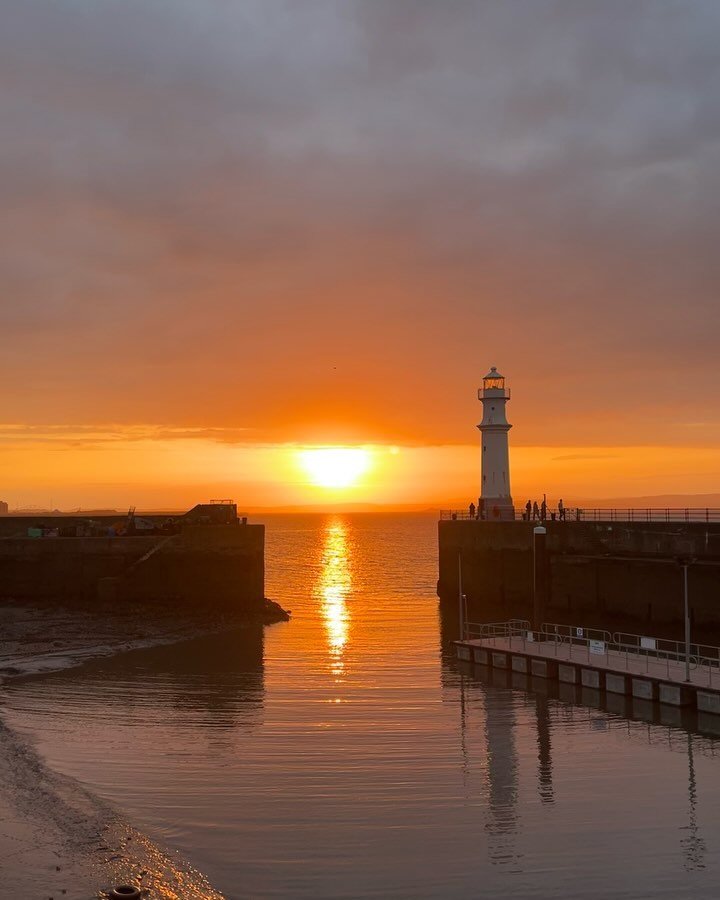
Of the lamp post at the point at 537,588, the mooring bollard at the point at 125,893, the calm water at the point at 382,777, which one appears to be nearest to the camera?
the mooring bollard at the point at 125,893

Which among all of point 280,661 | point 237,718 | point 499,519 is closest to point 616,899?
point 237,718

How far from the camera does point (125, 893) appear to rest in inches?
535

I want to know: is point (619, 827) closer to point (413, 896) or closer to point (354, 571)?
point (413, 896)

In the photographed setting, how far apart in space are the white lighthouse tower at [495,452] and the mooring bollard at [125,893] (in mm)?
46698

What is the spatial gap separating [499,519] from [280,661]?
Answer: 23859 millimetres

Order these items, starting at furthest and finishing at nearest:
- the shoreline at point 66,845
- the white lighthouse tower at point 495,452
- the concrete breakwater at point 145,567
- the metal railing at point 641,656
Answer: the white lighthouse tower at point 495,452, the concrete breakwater at point 145,567, the metal railing at point 641,656, the shoreline at point 66,845

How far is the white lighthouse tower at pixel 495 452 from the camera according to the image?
196 ft

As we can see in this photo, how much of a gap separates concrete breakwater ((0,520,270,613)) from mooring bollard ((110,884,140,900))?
34927 mm

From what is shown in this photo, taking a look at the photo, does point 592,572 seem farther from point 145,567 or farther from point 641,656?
point 145,567

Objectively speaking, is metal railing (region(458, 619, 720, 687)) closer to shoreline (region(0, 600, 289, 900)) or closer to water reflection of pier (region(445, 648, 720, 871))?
water reflection of pier (region(445, 648, 720, 871))

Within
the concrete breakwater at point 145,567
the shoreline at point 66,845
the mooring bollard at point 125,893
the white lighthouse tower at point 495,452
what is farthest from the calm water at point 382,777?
the white lighthouse tower at point 495,452

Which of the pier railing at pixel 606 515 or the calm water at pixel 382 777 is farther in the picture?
the pier railing at pixel 606 515

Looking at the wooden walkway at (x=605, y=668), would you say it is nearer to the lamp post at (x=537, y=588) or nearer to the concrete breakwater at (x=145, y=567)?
the lamp post at (x=537, y=588)

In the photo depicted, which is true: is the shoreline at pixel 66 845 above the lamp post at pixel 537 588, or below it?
below
